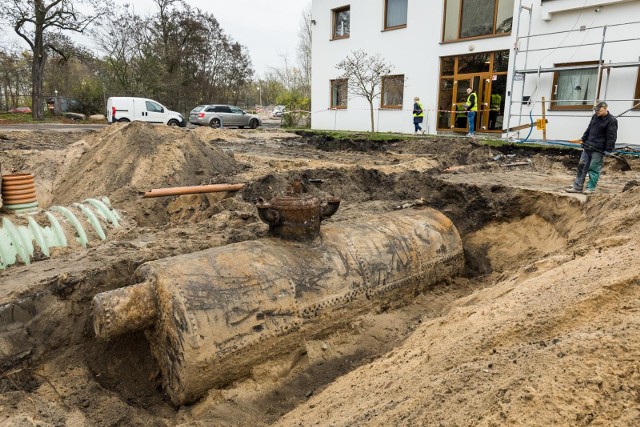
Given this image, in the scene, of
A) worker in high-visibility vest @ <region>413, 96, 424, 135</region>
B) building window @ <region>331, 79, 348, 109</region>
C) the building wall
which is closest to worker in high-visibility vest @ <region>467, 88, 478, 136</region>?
the building wall

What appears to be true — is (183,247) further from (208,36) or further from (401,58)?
(208,36)

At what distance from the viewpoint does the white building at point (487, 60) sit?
12.2 m

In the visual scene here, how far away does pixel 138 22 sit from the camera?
1312 inches

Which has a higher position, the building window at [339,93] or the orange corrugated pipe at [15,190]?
the building window at [339,93]

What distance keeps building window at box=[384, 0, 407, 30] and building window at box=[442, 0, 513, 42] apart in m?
2.12

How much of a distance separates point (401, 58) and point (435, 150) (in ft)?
24.9

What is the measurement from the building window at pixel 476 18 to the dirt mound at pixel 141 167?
427 inches

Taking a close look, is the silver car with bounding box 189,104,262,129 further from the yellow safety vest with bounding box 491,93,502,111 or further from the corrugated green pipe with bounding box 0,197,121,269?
the corrugated green pipe with bounding box 0,197,121,269

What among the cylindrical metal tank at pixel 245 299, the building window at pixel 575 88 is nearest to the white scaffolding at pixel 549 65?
the building window at pixel 575 88

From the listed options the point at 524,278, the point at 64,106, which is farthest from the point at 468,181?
Result: the point at 64,106

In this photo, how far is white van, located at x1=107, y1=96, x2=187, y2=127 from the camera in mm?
20688

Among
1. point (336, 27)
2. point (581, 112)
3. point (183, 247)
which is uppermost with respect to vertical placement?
point (336, 27)

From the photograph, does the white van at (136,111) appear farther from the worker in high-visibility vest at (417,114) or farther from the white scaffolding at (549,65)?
the white scaffolding at (549,65)

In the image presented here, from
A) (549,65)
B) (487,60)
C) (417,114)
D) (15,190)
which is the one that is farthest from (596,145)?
(417,114)
